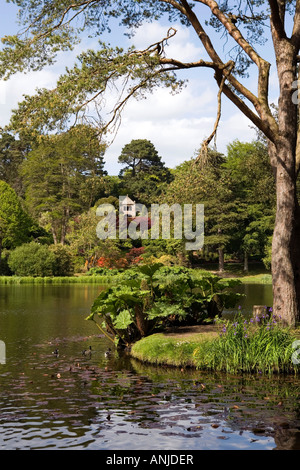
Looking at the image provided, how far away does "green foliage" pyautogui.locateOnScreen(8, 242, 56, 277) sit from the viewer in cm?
4191

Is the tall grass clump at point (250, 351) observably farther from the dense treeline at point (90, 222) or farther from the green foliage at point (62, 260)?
the green foliage at point (62, 260)

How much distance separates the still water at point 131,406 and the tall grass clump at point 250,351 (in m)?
0.31

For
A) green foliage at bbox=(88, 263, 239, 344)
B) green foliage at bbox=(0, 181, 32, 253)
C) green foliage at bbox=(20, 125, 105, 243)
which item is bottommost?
green foliage at bbox=(88, 263, 239, 344)

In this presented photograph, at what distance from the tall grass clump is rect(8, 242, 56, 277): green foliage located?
108ft

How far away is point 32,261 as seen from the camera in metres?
41.9

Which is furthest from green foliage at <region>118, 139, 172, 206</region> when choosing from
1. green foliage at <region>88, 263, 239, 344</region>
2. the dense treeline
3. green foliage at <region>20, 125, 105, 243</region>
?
green foliage at <region>88, 263, 239, 344</region>

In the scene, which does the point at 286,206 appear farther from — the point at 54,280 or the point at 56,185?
the point at 56,185

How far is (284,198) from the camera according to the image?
454 inches

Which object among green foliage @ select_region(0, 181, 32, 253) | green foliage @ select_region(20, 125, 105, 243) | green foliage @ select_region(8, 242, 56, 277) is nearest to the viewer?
green foliage @ select_region(8, 242, 56, 277)

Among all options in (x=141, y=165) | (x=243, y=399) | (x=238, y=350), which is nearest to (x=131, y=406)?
(x=243, y=399)

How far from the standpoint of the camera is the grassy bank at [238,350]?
9594 mm

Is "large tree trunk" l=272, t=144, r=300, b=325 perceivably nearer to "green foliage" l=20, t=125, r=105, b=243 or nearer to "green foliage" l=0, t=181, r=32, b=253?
"green foliage" l=0, t=181, r=32, b=253
